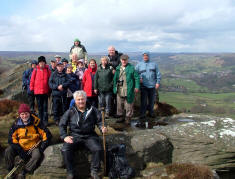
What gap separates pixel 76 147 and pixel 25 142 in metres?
1.42

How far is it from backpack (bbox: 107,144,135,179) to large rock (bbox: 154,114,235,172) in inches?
85.8

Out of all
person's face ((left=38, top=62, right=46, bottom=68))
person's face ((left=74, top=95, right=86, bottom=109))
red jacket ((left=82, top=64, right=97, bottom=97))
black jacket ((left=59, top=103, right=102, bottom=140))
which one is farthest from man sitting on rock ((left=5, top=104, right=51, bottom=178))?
red jacket ((left=82, top=64, right=97, bottom=97))

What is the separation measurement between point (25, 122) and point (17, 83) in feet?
35.0

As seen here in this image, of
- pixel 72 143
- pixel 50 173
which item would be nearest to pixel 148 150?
pixel 72 143

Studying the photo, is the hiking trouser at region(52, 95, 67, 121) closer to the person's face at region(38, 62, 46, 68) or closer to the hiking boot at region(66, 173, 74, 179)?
the person's face at region(38, 62, 46, 68)

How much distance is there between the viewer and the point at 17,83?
1545 centimetres

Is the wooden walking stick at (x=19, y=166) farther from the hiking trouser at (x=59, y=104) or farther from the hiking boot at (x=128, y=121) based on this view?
the hiking boot at (x=128, y=121)

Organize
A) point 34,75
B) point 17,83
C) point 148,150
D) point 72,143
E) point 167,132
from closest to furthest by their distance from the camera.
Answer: point 72,143
point 148,150
point 167,132
point 34,75
point 17,83

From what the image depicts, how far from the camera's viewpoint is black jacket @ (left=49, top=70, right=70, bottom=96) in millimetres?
8188

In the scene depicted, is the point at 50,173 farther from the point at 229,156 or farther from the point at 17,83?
the point at 17,83

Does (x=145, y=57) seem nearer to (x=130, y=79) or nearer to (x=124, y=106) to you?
(x=130, y=79)

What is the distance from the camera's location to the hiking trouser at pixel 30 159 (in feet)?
19.4

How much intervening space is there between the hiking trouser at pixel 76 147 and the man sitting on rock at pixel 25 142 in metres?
0.81

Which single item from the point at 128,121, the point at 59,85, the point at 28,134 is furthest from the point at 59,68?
the point at 128,121
